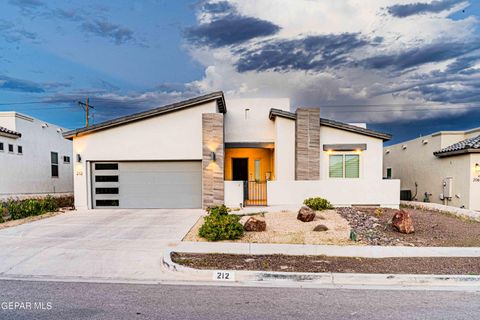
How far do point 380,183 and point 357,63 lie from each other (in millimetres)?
10409

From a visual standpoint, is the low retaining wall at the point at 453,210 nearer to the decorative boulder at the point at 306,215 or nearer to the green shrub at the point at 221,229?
the decorative boulder at the point at 306,215

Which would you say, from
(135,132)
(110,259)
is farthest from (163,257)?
(135,132)

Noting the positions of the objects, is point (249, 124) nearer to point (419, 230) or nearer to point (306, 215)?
point (306, 215)

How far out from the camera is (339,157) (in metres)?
13.5

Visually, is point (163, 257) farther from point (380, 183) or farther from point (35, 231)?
point (380, 183)

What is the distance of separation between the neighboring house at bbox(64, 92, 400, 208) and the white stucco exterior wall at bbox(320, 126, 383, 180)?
0.15 feet

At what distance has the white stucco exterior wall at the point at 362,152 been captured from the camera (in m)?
13.3

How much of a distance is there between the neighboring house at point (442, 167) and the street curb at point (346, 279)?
10881mm

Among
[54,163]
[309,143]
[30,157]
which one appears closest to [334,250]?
[309,143]

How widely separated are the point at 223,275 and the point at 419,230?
6969 millimetres

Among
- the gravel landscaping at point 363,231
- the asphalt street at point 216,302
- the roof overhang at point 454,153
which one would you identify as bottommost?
the gravel landscaping at point 363,231

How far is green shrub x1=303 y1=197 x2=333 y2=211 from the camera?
11.8 m

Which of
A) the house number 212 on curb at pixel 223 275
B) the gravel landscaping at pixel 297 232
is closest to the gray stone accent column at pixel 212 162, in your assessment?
the gravel landscaping at pixel 297 232

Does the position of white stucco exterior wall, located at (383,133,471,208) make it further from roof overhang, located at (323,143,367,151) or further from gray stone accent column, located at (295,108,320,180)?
gray stone accent column, located at (295,108,320,180)
